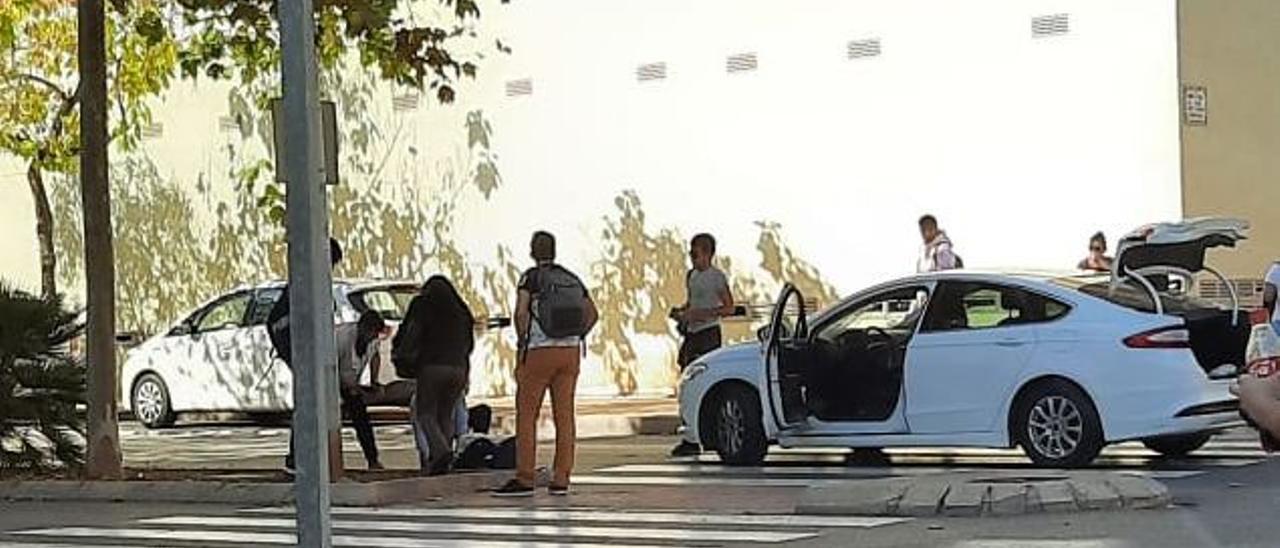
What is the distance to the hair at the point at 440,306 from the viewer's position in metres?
16.4

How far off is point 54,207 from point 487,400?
8423mm

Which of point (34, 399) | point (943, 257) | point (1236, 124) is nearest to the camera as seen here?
point (34, 399)

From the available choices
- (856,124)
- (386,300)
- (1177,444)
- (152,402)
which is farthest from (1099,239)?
(152,402)

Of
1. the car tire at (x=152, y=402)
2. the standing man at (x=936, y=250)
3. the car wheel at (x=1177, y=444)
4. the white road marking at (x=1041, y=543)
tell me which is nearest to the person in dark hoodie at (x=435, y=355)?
the car wheel at (x=1177, y=444)

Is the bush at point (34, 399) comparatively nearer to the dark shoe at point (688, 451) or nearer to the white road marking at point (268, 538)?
the white road marking at point (268, 538)

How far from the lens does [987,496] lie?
1327 cm

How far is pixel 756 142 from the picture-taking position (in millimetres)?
25859

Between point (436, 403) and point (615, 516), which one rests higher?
point (436, 403)

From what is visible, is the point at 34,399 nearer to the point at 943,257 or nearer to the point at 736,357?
the point at 736,357

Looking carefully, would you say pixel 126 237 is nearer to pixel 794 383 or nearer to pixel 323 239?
pixel 794 383

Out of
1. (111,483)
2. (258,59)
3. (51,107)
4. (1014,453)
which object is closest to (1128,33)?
(1014,453)

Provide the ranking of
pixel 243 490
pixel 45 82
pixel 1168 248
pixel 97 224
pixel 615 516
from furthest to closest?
pixel 45 82 < pixel 97 224 < pixel 1168 248 < pixel 243 490 < pixel 615 516

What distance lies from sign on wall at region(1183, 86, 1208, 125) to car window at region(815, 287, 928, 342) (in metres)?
6.55

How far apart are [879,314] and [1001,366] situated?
1.57 metres
